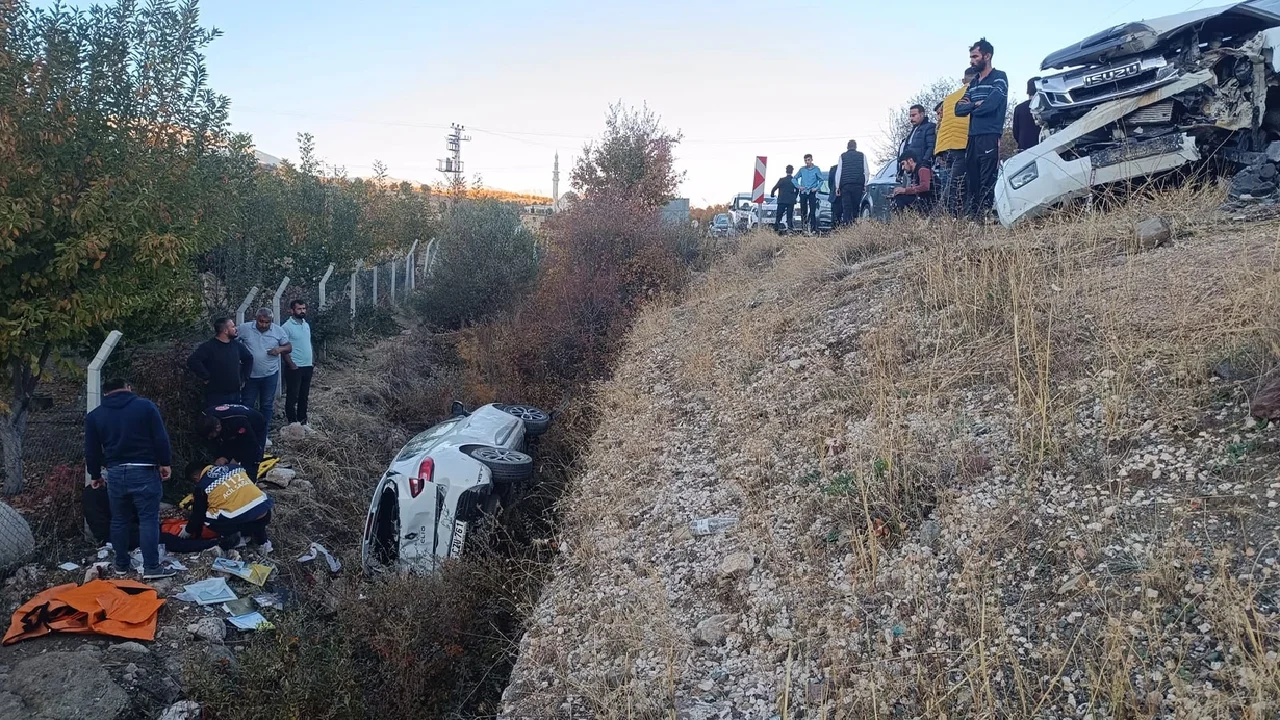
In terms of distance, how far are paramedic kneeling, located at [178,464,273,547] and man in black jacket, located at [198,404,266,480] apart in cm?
60

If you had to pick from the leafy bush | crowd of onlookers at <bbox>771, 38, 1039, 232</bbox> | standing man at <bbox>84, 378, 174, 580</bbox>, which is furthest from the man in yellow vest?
the leafy bush

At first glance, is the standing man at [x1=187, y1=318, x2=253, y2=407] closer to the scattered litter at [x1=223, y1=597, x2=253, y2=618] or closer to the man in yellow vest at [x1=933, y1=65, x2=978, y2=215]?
the scattered litter at [x1=223, y1=597, x2=253, y2=618]

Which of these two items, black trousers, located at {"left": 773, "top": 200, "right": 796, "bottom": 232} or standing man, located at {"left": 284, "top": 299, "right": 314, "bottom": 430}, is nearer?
standing man, located at {"left": 284, "top": 299, "right": 314, "bottom": 430}

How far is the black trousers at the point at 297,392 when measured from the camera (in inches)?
350

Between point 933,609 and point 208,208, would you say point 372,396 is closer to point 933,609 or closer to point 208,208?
point 208,208

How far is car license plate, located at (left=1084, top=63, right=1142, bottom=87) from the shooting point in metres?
6.89

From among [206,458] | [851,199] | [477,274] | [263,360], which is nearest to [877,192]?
[851,199]

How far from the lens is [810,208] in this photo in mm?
14078

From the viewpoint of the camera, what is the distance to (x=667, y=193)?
17984 mm

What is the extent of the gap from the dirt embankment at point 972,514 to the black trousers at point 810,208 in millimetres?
7600

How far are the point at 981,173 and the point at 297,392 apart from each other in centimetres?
809

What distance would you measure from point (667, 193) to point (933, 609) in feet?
51.5

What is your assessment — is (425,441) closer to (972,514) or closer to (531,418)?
(531,418)

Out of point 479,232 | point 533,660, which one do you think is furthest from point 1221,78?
point 479,232
